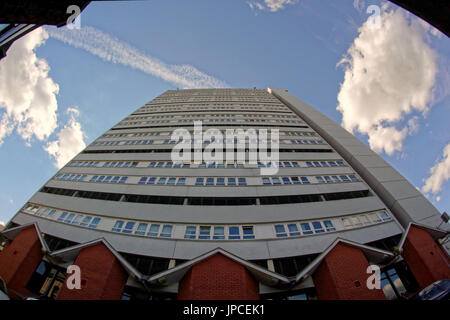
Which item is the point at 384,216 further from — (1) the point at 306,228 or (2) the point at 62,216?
(2) the point at 62,216

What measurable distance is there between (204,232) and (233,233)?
2215 mm

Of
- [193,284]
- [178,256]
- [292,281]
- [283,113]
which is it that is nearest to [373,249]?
[292,281]

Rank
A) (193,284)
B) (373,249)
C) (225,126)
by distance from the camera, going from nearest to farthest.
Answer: (193,284)
(373,249)
(225,126)

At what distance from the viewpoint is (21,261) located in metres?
11.0

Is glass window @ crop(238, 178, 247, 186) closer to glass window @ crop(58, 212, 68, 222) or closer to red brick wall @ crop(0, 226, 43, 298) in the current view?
red brick wall @ crop(0, 226, 43, 298)

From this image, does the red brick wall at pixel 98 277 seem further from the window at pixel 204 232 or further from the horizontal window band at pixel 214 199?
the horizontal window band at pixel 214 199

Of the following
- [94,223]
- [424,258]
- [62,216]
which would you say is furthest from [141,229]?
[424,258]

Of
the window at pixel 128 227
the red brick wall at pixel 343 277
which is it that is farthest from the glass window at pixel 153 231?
the red brick wall at pixel 343 277

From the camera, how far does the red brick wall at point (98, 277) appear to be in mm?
8695

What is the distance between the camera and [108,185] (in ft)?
57.7

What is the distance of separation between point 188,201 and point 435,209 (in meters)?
23.5

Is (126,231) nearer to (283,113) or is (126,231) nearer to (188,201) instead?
(188,201)

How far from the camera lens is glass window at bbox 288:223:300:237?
515 inches

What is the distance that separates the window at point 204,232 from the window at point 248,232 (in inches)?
105
